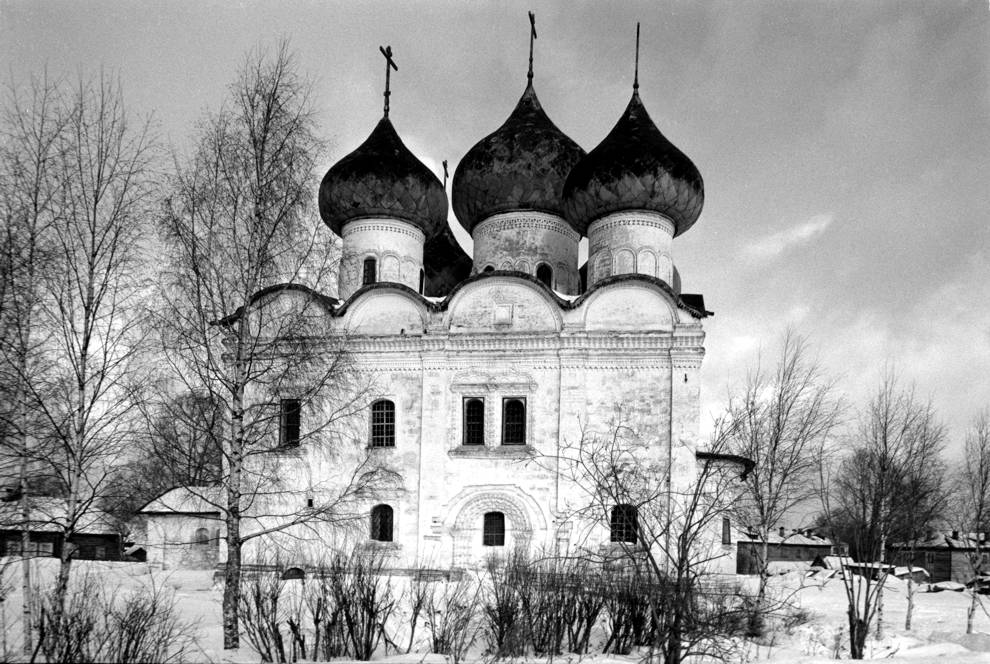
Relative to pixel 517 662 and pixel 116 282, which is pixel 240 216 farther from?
pixel 517 662

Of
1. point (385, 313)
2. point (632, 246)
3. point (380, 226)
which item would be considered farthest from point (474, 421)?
point (380, 226)

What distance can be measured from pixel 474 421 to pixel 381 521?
100 inches

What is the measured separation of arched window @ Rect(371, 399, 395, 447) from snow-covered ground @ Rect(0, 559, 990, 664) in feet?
12.6

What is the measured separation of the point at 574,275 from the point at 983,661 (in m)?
13.2

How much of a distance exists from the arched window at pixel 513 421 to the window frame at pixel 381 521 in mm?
2510

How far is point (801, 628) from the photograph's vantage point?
42.2 ft

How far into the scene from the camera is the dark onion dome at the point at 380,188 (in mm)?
18859

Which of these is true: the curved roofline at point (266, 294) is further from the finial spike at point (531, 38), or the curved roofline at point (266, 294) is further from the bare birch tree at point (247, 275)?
the finial spike at point (531, 38)

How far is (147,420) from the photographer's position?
9.22m

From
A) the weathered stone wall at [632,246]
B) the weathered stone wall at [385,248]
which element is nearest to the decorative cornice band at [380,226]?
the weathered stone wall at [385,248]

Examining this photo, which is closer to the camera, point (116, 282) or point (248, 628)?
point (248, 628)

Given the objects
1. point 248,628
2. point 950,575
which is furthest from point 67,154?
point 950,575

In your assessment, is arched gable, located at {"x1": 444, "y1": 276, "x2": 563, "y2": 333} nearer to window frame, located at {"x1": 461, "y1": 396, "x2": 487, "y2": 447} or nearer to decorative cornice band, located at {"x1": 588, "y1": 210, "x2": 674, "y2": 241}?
window frame, located at {"x1": 461, "y1": 396, "x2": 487, "y2": 447}

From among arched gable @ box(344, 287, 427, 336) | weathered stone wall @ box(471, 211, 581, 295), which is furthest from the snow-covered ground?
weathered stone wall @ box(471, 211, 581, 295)
